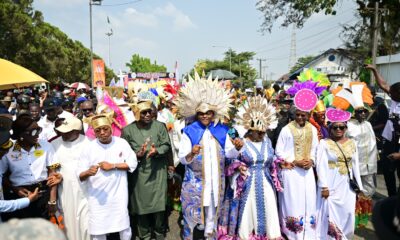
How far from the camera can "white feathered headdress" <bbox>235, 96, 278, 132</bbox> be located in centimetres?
420

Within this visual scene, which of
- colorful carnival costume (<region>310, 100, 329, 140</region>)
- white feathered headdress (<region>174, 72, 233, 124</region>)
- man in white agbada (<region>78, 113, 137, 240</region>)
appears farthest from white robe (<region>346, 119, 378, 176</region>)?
man in white agbada (<region>78, 113, 137, 240</region>)

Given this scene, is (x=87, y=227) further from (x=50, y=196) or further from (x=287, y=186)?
(x=287, y=186)

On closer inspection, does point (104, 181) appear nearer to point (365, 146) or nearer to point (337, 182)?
point (337, 182)

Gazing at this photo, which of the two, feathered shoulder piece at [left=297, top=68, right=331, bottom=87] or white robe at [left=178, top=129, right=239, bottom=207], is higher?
feathered shoulder piece at [left=297, top=68, right=331, bottom=87]

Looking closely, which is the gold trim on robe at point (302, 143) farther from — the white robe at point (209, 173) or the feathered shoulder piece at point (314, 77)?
the feathered shoulder piece at point (314, 77)

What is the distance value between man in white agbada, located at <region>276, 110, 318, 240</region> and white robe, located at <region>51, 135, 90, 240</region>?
8.06 feet

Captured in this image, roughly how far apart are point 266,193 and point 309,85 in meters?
1.94

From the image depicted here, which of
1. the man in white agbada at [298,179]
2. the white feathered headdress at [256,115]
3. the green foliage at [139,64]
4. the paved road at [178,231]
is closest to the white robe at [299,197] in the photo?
the man in white agbada at [298,179]

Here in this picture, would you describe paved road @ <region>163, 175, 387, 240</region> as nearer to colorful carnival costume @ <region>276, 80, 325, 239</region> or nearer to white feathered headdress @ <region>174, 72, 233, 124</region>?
colorful carnival costume @ <region>276, 80, 325, 239</region>

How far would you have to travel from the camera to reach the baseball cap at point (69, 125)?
3777mm

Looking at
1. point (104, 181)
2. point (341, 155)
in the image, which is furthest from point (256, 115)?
point (104, 181)

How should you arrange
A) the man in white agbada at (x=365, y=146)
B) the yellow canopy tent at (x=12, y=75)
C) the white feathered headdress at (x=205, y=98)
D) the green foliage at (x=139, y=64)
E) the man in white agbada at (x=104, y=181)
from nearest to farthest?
the yellow canopy tent at (x=12, y=75)
the man in white agbada at (x=104, y=181)
the white feathered headdress at (x=205, y=98)
the man in white agbada at (x=365, y=146)
the green foliage at (x=139, y=64)

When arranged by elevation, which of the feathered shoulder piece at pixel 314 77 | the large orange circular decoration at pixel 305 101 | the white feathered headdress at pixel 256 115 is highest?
the feathered shoulder piece at pixel 314 77

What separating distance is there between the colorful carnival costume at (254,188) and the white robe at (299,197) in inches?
6.7
